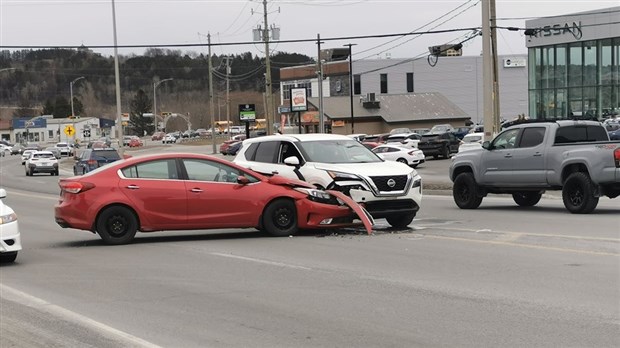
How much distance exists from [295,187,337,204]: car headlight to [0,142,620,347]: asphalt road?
2.21 ft

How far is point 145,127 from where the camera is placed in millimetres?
187250

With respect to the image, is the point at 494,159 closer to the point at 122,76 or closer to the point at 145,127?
the point at 122,76

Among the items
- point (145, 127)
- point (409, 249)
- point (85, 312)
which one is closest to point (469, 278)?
point (409, 249)

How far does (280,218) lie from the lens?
44.7ft

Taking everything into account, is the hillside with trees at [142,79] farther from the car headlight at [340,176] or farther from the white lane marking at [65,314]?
the white lane marking at [65,314]

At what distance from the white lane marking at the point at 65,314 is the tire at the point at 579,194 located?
11.4m

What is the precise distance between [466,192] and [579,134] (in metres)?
3.03

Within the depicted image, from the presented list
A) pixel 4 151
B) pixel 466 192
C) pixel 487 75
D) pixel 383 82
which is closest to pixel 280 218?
pixel 466 192

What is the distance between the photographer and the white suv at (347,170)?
45.0 feet

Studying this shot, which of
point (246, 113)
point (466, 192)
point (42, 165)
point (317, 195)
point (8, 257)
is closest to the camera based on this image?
point (8, 257)

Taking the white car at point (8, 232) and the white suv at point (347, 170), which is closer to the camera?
the white car at point (8, 232)

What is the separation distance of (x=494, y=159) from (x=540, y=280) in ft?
30.5

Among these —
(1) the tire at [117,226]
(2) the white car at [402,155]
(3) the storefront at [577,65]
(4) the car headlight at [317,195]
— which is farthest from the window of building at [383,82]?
(1) the tire at [117,226]

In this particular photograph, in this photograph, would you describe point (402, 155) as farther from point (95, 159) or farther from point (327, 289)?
point (327, 289)
